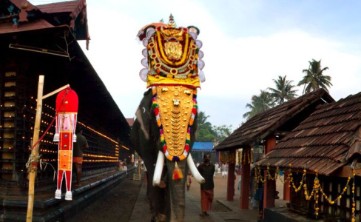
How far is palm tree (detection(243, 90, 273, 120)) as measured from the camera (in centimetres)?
8475

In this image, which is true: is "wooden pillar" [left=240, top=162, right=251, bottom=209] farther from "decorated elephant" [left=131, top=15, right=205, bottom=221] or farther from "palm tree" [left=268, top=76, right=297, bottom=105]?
"palm tree" [left=268, top=76, right=297, bottom=105]

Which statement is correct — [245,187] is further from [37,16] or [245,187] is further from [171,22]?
[37,16]

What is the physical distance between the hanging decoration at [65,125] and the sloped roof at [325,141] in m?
4.08

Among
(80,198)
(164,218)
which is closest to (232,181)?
(80,198)

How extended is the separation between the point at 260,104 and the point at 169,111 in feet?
266

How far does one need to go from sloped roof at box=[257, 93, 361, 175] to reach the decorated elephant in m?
2.16

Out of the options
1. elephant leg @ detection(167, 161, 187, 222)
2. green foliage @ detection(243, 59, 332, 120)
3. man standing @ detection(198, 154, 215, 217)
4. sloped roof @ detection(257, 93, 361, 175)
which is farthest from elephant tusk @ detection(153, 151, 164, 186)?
green foliage @ detection(243, 59, 332, 120)

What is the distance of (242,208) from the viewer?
16062 millimetres

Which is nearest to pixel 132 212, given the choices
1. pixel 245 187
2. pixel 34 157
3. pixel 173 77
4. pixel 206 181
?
pixel 206 181

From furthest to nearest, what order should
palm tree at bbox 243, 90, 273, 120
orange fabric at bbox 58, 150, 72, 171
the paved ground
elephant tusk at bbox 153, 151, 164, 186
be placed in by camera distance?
palm tree at bbox 243, 90, 273, 120
the paved ground
orange fabric at bbox 58, 150, 72, 171
elephant tusk at bbox 153, 151, 164, 186

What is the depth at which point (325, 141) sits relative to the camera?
7914 millimetres

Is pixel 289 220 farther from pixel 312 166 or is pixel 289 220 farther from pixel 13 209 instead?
pixel 13 209

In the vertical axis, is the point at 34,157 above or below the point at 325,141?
below

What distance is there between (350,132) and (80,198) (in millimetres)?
7228
